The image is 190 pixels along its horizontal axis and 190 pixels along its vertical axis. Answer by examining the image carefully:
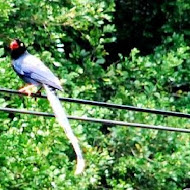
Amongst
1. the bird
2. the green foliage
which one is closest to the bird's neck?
the bird

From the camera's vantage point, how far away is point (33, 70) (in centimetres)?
377

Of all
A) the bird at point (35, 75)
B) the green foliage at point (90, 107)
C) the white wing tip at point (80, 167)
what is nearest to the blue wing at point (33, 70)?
the bird at point (35, 75)

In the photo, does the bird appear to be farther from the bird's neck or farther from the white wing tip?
the white wing tip

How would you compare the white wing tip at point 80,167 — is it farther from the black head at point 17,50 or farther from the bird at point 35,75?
the black head at point 17,50

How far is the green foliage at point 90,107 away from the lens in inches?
176

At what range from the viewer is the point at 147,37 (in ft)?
21.8

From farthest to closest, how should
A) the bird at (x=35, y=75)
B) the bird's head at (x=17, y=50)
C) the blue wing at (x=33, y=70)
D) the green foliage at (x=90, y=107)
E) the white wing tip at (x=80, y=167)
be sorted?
the green foliage at (x=90, y=107) < the bird's head at (x=17, y=50) < the blue wing at (x=33, y=70) < the bird at (x=35, y=75) < the white wing tip at (x=80, y=167)

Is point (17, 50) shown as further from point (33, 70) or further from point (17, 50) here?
point (33, 70)

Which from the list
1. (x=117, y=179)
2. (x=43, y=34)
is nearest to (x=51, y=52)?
(x=43, y=34)

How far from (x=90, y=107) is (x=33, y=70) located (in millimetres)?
1326

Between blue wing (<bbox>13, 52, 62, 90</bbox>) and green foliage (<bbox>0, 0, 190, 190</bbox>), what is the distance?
0.65 metres

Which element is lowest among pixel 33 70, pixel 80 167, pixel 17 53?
pixel 80 167

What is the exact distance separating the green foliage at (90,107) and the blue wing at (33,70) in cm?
65

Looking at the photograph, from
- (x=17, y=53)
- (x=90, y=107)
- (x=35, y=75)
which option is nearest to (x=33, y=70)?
(x=35, y=75)
